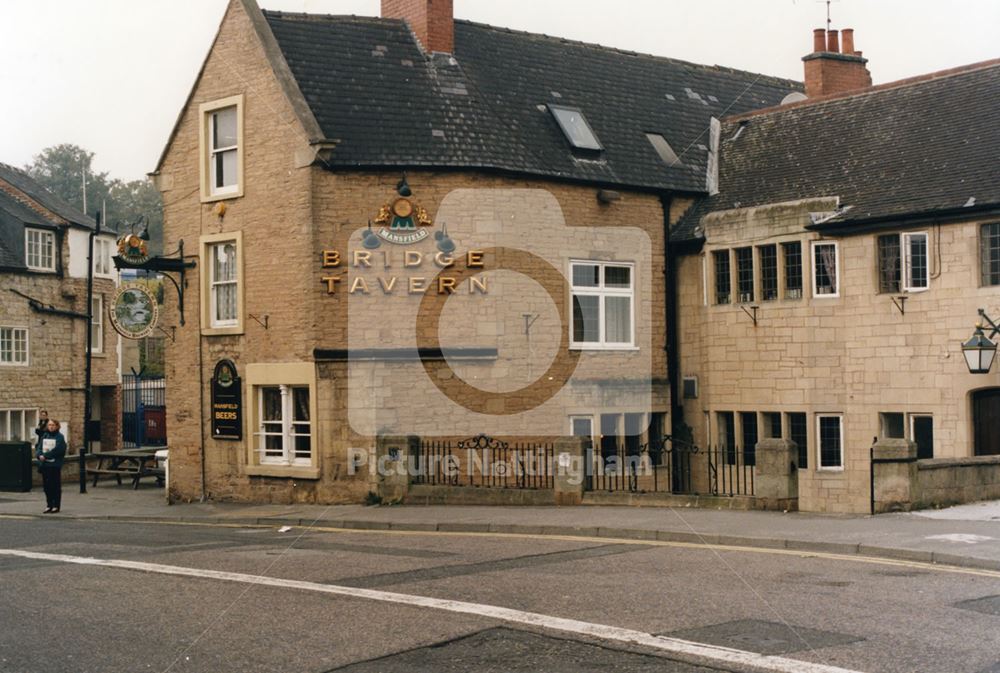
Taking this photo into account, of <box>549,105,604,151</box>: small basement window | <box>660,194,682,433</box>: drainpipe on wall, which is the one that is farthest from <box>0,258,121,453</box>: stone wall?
<box>660,194,682,433</box>: drainpipe on wall

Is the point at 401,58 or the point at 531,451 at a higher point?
the point at 401,58

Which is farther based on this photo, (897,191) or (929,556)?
(897,191)

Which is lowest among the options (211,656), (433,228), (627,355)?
(211,656)

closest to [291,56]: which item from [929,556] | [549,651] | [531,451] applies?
[531,451]

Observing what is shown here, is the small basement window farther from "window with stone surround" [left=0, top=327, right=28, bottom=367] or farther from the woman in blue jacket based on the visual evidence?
"window with stone surround" [left=0, top=327, right=28, bottom=367]

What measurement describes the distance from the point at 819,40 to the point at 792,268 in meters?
9.06

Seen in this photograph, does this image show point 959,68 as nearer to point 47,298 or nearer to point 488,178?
point 488,178

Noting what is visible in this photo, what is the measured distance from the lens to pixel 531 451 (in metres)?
24.2

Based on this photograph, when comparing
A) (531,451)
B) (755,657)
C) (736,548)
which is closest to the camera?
(755,657)

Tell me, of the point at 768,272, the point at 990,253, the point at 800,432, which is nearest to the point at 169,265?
the point at 768,272

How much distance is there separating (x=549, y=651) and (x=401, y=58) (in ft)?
62.6

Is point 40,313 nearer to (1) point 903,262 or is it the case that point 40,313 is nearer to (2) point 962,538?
(1) point 903,262

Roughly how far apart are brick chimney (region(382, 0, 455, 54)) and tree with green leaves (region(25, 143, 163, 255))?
3135 inches

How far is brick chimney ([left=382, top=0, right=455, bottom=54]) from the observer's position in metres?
27.0
